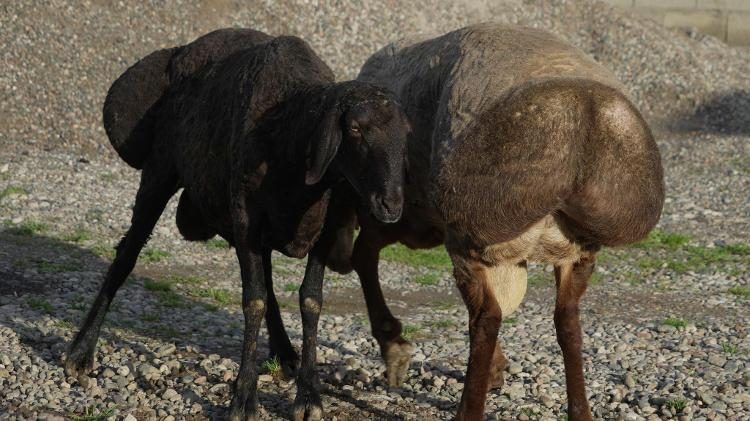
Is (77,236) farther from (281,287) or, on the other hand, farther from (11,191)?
(281,287)

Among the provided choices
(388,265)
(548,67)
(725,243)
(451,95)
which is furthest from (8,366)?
(725,243)

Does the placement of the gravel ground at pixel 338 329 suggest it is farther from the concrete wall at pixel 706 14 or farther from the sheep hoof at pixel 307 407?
the concrete wall at pixel 706 14

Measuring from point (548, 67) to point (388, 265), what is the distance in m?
6.30

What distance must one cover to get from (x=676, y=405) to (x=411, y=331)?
105 inches

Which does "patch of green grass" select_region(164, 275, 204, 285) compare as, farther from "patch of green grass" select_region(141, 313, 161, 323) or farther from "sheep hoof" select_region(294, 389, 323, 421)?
"sheep hoof" select_region(294, 389, 323, 421)

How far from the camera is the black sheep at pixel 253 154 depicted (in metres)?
6.31

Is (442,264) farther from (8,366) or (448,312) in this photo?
(8,366)

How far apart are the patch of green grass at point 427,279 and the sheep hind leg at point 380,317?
131 inches

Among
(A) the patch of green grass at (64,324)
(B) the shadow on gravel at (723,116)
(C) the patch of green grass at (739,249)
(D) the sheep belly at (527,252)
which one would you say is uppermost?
(B) the shadow on gravel at (723,116)

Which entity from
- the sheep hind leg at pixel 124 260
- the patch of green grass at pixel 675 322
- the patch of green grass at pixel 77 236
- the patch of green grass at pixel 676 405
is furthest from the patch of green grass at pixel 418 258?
the patch of green grass at pixel 676 405

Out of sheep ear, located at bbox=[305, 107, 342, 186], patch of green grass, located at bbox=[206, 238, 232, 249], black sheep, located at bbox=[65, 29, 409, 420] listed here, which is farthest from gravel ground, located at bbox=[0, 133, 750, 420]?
sheep ear, located at bbox=[305, 107, 342, 186]

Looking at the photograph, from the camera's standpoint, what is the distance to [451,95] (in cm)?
664

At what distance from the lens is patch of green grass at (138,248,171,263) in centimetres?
1201

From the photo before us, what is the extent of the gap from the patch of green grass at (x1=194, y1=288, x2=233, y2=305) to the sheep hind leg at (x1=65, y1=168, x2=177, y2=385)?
2172 mm
